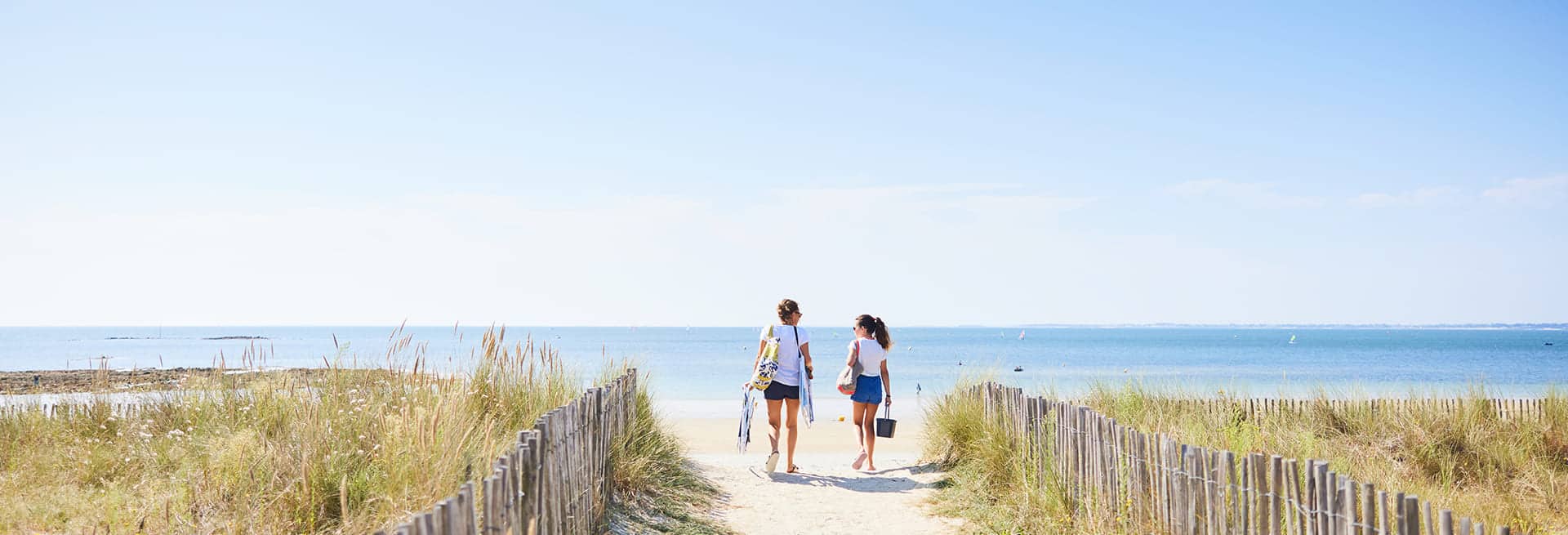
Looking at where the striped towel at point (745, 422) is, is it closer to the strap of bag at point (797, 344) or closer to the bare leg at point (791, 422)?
the bare leg at point (791, 422)

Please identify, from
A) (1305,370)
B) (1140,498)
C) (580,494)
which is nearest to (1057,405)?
(1140,498)

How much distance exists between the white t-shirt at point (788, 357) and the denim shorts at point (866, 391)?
0.65m

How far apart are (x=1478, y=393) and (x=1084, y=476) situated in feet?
26.8

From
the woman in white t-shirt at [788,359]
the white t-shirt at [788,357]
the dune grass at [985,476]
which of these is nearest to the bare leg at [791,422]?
the woman in white t-shirt at [788,359]

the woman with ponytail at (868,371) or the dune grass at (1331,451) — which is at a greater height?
the woman with ponytail at (868,371)

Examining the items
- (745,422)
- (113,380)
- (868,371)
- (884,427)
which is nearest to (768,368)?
(868,371)

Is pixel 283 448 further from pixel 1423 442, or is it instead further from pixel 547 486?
pixel 1423 442

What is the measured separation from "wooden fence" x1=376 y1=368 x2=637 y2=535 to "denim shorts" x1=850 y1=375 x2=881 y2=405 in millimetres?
2755

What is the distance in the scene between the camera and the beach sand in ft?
22.8

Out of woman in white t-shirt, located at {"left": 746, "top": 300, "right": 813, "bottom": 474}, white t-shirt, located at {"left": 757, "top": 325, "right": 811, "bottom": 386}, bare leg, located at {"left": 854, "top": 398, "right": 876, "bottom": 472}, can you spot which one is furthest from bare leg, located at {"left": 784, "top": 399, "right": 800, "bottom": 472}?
bare leg, located at {"left": 854, "top": 398, "right": 876, "bottom": 472}

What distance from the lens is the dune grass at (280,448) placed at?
16.0 feet

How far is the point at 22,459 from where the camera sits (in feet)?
23.4

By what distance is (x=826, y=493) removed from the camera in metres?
8.05

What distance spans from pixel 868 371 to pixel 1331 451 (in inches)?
155
